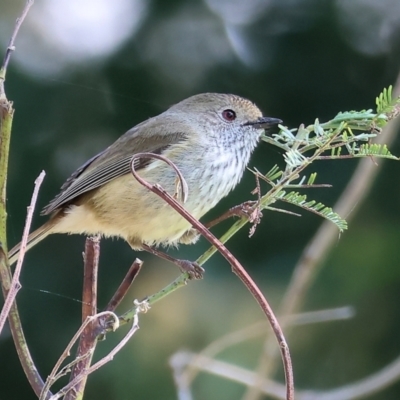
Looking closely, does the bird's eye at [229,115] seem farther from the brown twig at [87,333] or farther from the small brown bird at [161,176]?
the brown twig at [87,333]

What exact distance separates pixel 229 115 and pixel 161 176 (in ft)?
1.57

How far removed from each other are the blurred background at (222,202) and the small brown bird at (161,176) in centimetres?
62

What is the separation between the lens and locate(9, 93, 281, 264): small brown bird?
7.96ft

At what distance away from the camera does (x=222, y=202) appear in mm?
3426

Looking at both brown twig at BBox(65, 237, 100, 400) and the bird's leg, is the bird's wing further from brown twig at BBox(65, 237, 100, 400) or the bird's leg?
brown twig at BBox(65, 237, 100, 400)

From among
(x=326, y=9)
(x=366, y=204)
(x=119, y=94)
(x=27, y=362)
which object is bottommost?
(x=27, y=362)

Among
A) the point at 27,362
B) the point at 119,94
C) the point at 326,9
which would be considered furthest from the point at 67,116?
the point at 27,362

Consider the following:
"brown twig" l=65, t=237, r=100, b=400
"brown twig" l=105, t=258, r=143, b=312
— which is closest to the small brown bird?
"brown twig" l=105, t=258, r=143, b=312

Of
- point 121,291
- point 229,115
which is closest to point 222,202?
point 229,115

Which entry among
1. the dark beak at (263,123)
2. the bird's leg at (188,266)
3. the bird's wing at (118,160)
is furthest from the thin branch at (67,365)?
the dark beak at (263,123)

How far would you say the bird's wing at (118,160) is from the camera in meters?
2.60

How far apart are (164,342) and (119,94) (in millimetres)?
1233

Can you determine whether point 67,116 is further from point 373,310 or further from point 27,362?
point 27,362

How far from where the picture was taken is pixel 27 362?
1062mm
